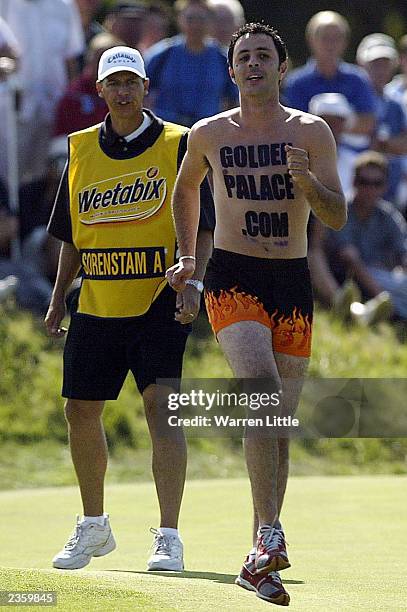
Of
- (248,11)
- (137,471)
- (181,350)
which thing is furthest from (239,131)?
(248,11)

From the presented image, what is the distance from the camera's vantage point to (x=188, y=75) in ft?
40.6

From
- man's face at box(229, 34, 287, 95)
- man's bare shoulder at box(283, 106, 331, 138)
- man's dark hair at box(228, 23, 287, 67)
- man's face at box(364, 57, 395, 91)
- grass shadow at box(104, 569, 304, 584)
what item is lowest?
grass shadow at box(104, 569, 304, 584)

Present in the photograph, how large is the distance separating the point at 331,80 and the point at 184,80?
156cm

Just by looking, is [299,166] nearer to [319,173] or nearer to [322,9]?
[319,173]

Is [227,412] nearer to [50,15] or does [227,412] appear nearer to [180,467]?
[50,15]

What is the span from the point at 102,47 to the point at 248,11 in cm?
830

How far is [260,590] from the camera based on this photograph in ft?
17.7

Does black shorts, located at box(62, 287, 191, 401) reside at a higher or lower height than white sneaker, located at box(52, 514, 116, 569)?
higher

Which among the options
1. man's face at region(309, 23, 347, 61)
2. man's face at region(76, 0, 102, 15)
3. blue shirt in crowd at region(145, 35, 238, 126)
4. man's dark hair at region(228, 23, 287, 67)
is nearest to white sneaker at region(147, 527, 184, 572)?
man's dark hair at region(228, 23, 287, 67)

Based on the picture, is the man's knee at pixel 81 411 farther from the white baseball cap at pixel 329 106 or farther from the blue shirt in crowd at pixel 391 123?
the blue shirt in crowd at pixel 391 123

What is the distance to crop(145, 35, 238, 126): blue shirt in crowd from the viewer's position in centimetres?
1238

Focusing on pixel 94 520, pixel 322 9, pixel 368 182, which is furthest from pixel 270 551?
pixel 322 9

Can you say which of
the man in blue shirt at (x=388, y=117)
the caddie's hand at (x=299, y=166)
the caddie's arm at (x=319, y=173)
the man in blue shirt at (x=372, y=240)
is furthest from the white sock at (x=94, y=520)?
the man in blue shirt at (x=388, y=117)

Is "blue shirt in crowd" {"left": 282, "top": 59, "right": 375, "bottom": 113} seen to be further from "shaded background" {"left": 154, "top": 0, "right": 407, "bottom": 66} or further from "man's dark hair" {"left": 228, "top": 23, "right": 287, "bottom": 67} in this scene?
"man's dark hair" {"left": 228, "top": 23, "right": 287, "bottom": 67}
